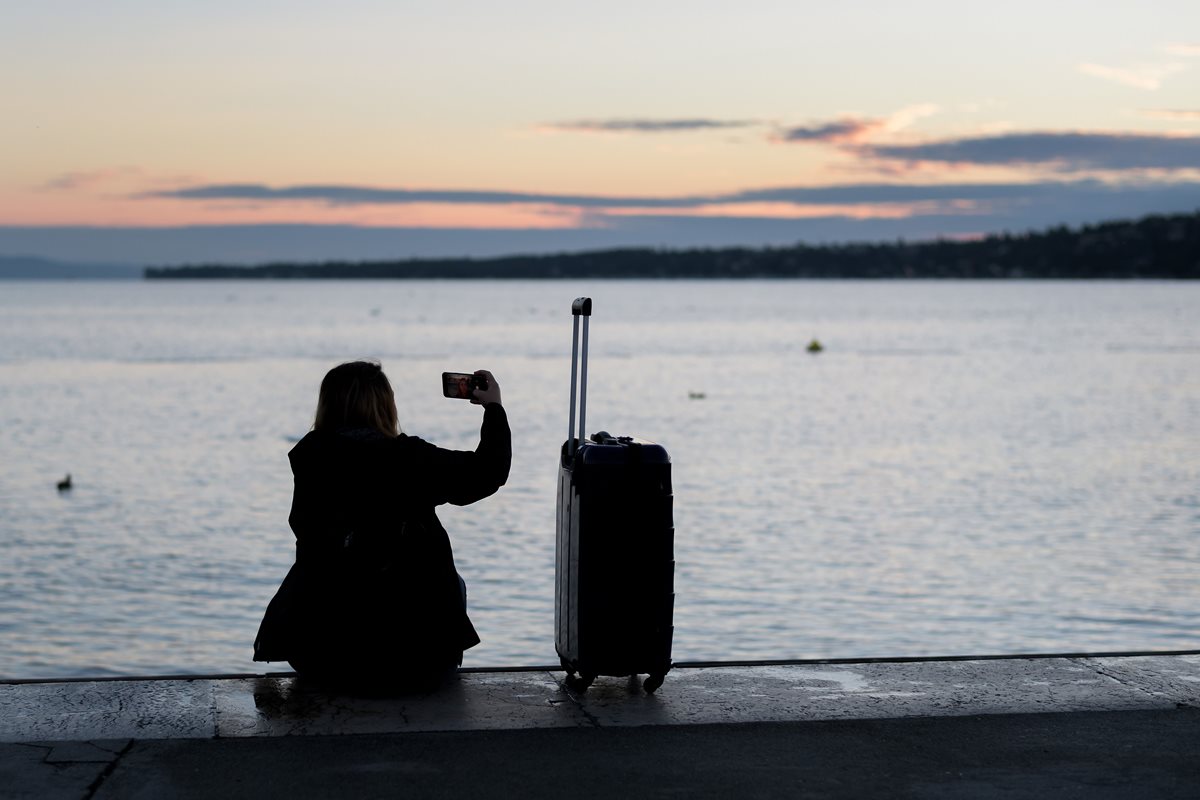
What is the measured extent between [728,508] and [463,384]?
1871 centimetres

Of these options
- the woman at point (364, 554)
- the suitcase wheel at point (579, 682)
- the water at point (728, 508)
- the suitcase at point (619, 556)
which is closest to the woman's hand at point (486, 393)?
the woman at point (364, 554)

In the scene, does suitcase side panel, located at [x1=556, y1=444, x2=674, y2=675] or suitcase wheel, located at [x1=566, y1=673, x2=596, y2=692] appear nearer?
suitcase side panel, located at [x1=556, y1=444, x2=674, y2=675]

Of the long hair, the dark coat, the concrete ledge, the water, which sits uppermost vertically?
the long hair

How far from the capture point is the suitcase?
5.93 metres

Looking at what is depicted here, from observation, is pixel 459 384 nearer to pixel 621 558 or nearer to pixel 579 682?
pixel 621 558

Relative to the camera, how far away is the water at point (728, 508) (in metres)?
15.7

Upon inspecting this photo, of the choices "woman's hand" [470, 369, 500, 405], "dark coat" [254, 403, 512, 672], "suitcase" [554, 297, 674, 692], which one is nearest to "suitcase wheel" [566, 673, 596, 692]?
"suitcase" [554, 297, 674, 692]

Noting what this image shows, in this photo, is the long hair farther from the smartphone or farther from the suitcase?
the suitcase

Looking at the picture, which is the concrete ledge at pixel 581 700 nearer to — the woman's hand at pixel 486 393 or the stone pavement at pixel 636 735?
the stone pavement at pixel 636 735

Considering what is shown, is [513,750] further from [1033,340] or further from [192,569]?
[1033,340]

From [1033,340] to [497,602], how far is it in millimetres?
90325

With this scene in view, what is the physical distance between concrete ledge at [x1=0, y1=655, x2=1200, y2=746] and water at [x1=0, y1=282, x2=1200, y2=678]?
7538mm

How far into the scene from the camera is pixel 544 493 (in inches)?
989

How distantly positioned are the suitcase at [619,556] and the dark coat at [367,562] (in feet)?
1.19
